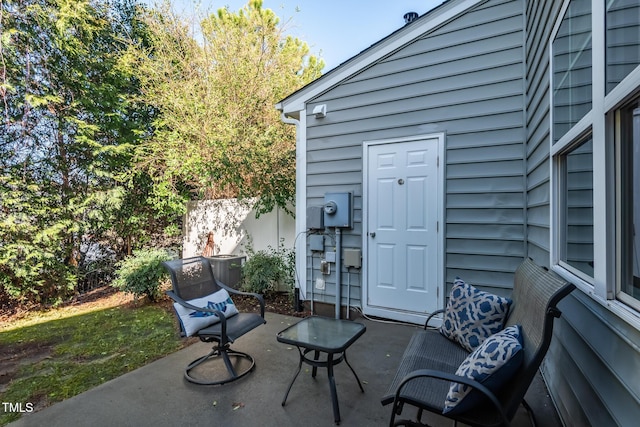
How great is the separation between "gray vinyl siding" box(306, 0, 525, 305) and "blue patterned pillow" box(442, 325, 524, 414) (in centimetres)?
199

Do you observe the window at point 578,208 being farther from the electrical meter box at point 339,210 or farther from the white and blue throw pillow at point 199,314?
the white and blue throw pillow at point 199,314

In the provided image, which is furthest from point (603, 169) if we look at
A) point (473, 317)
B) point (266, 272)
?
point (266, 272)

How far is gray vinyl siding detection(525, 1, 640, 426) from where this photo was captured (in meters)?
1.15

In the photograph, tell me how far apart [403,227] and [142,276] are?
3.73 meters

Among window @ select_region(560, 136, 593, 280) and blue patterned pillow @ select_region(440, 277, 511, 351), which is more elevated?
window @ select_region(560, 136, 593, 280)

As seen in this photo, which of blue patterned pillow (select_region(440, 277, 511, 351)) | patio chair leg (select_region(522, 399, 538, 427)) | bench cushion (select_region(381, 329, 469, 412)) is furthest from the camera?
blue patterned pillow (select_region(440, 277, 511, 351))

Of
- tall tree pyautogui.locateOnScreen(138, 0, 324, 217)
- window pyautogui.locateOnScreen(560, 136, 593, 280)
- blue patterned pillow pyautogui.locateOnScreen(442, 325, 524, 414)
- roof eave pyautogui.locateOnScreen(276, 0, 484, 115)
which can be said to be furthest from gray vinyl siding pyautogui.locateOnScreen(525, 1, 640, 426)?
tall tree pyautogui.locateOnScreen(138, 0, 324, 217)

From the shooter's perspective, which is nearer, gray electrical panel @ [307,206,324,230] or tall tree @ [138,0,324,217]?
gray electrical panel @ [307,206,324,230]

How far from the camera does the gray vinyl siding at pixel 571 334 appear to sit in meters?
1.15

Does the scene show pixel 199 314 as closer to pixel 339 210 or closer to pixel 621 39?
pixel 339 210

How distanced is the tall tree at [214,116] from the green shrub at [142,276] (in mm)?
1680

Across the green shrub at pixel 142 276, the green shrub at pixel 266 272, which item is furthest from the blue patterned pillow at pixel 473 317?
the green shrub at pixel 142 276

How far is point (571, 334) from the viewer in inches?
69.3

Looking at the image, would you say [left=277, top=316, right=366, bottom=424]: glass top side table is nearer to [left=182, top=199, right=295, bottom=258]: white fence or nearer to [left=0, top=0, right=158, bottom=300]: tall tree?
[left=182, top=199, right=295, bottom=258]: white fence
